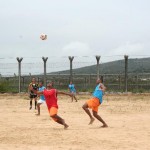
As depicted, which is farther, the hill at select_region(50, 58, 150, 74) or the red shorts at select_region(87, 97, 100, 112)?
the hill at select_region(50, 58, 150, 74)

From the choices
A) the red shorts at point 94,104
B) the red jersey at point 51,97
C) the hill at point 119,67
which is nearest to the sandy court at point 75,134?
the red shorts at point 94,104

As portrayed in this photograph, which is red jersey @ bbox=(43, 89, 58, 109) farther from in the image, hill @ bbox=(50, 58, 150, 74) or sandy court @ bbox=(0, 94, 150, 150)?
hill @ bbox=(50, 58, 150, 74)

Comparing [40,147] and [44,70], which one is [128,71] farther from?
[40,147]

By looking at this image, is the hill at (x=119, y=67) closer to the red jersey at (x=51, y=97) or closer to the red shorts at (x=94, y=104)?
the red shorts at (x=94, y=104)

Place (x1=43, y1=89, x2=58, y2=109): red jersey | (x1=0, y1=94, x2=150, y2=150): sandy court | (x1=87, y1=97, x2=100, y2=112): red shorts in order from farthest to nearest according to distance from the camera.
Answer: (x1=87, y1=97, x2=100, y2=112): red shorts < (x1=43, y1=89, x2=58, y2=109): red jersey < (x1=0, y1=94, x2=150, y2=150): sandy court

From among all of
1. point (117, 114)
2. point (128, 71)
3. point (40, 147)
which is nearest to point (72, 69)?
point (128, 71)

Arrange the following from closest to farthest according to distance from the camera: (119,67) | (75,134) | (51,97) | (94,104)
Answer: (75,134), (51,97), (94,104), (119,67)

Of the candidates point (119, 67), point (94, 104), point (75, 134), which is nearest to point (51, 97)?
point (94, 104)

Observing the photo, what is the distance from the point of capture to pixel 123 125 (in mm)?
14430

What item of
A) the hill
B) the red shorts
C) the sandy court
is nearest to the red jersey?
the sandy court

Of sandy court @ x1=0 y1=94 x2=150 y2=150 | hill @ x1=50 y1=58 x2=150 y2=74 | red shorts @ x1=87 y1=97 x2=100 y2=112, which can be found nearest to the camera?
sandy court @ x1=0 y1=94 x2=150 y2=150

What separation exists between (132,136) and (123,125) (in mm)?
2657

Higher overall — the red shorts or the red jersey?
the red jersey

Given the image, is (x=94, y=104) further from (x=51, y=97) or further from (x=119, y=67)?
(x=119, y=67)
